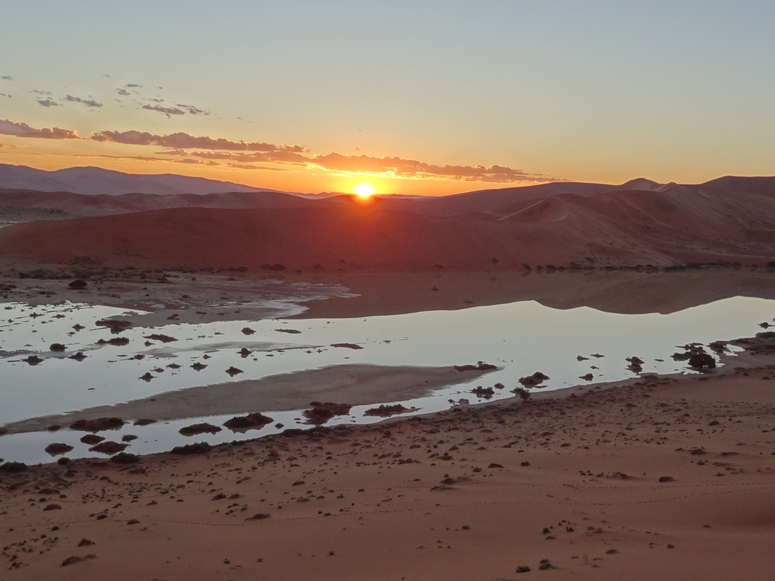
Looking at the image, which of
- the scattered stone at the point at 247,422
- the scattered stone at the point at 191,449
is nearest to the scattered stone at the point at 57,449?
the scattered stone at the point at 191,449

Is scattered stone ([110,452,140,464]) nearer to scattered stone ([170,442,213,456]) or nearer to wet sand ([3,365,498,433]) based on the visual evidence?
scattered stone ([170,442,213,456])

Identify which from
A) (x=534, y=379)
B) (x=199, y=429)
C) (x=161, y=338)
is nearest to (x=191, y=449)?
(x=199, y=429)

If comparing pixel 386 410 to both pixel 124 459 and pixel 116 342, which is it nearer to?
pixel 124 459

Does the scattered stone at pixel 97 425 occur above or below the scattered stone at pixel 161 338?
above

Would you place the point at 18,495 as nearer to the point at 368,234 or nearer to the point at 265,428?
the point at 265,428

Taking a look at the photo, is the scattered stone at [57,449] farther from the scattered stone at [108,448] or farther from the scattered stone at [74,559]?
the scattered stone at [74,559]

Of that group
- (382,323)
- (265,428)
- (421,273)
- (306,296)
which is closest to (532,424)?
(265,428)
